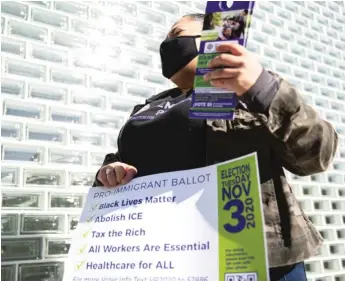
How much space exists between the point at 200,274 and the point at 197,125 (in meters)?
0.27

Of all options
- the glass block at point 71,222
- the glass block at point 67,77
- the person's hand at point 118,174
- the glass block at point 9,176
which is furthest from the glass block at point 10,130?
the person's hand at point 118,174

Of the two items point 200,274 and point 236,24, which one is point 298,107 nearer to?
point 236,24

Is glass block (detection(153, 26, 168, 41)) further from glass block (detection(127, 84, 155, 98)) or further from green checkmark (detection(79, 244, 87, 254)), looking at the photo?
green checkmark (detection(79, 244, 87, 254))

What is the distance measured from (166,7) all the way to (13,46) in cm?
79

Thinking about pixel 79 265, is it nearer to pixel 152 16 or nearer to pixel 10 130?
pixel 10 130

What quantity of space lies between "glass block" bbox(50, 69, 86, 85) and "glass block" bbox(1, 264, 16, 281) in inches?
26.4

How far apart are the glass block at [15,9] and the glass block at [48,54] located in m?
0.13

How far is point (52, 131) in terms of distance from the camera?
1416 mm

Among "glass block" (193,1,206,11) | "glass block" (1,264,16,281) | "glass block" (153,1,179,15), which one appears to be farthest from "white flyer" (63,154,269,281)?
"glass block" (193,1,206,11)

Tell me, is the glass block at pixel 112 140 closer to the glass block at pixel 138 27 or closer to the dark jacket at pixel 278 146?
the glass block at pixel 138 27

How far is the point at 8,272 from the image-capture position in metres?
1.22

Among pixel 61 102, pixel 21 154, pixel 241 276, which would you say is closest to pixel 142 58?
pixel 61 102

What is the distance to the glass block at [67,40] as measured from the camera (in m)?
1.51

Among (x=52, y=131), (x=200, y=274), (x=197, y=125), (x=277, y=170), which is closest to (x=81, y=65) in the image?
(x=52, y=131)
